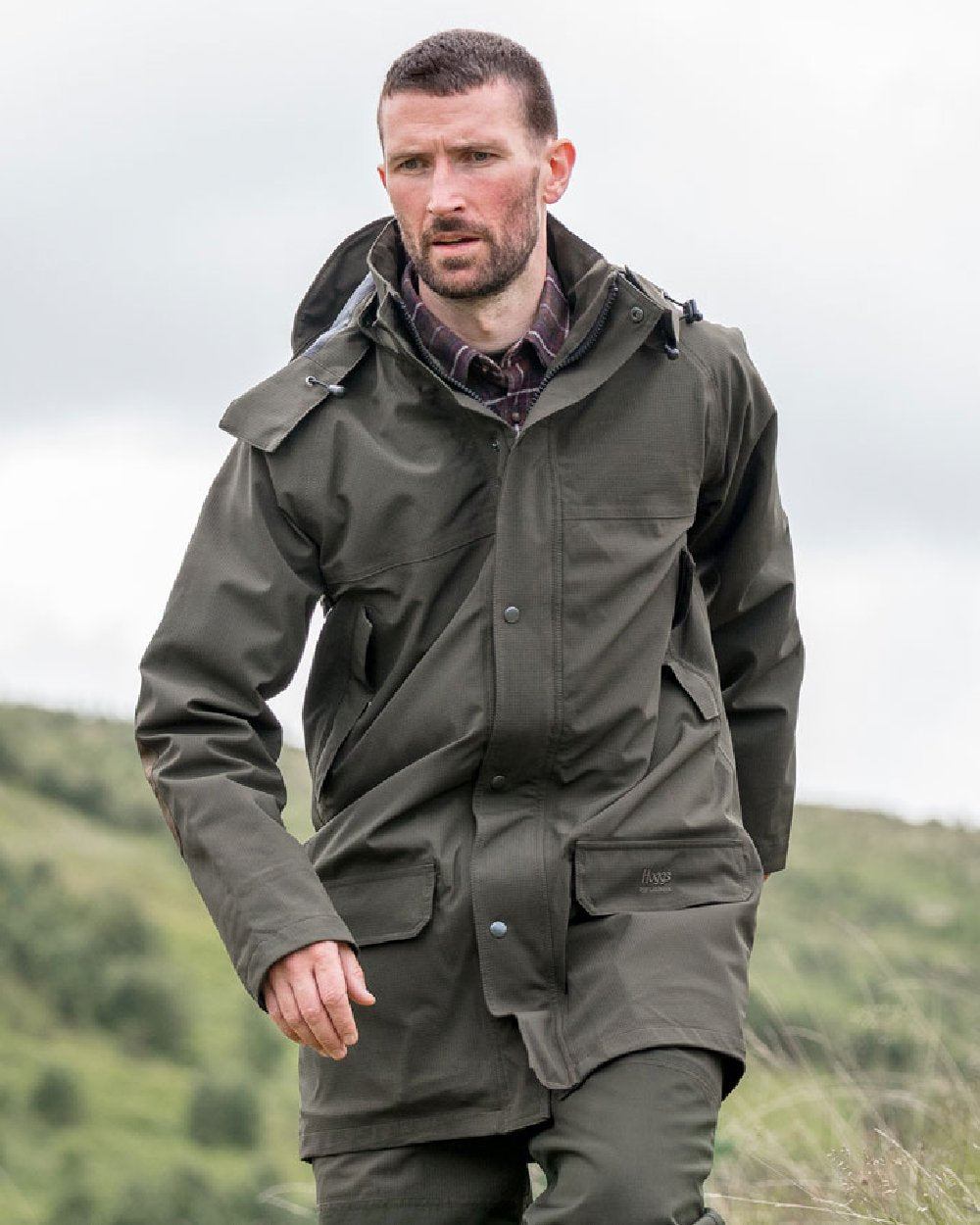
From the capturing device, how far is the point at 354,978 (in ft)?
14.3

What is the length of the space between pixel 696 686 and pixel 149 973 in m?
20.1

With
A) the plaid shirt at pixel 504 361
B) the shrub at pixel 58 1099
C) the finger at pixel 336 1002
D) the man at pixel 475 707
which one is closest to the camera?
the finger at pixel 336 1002

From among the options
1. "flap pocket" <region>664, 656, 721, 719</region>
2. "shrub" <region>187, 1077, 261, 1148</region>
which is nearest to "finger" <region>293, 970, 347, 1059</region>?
"flap pocket" <region>664, 656, 721, 719</region>

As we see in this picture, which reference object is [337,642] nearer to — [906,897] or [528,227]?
[528,227]

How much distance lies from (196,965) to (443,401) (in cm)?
2054

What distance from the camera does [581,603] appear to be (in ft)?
15.2

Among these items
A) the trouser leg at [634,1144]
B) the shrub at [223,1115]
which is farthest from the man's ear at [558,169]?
the shrub at [223,1115]

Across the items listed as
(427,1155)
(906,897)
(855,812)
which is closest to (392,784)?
(427,1155)

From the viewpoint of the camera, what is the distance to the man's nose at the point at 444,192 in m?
4.79

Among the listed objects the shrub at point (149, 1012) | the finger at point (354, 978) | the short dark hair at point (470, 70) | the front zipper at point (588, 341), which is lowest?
the shrub at point (149, 1012)

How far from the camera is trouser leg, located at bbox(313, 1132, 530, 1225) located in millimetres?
4609

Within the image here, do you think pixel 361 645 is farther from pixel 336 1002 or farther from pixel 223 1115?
pixel 223 1115

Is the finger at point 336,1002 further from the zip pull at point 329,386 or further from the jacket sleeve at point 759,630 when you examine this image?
the jacket sleeve at point 759,630

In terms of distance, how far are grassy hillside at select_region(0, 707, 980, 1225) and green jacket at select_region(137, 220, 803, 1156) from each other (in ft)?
22.0
